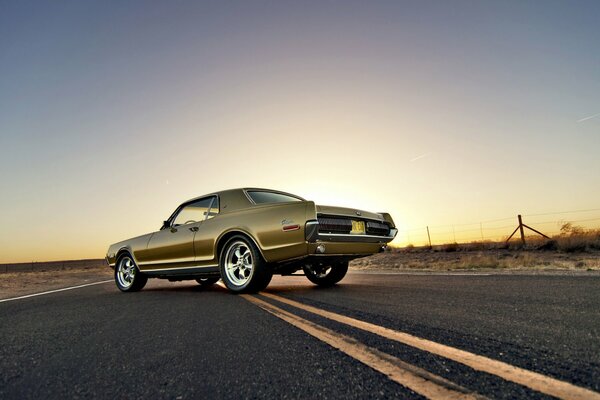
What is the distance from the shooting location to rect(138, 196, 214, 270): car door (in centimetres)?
690

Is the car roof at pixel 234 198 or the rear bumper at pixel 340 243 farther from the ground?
the car roof at pixel 234 198

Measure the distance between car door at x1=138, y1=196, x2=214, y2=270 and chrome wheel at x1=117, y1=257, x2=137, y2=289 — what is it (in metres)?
0.56

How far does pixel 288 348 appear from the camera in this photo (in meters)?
2.41

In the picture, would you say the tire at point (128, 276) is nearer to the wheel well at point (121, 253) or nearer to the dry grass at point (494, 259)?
the wheel well at point (121, 253)

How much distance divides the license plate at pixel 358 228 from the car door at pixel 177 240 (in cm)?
260

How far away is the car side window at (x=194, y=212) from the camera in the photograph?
22.6ft

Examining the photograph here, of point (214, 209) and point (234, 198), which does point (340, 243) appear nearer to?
point (234, 198)

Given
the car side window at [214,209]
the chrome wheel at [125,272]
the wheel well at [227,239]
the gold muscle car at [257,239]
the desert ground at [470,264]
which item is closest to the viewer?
the gold muscle car at [257,239]

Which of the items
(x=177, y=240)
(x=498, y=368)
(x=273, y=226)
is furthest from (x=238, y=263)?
(x=498, y=368)

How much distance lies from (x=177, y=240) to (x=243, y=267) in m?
1.84

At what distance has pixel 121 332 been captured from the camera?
3.34 m

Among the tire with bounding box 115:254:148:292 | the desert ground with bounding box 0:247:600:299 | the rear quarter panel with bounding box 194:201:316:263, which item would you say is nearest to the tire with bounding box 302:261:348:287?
the rear quarter panel with bounding box 194:201:316:263

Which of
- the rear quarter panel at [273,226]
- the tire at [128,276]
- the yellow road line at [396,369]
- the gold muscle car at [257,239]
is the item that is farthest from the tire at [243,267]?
the tire at [128,276]

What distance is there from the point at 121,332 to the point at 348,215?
350 centimetres
